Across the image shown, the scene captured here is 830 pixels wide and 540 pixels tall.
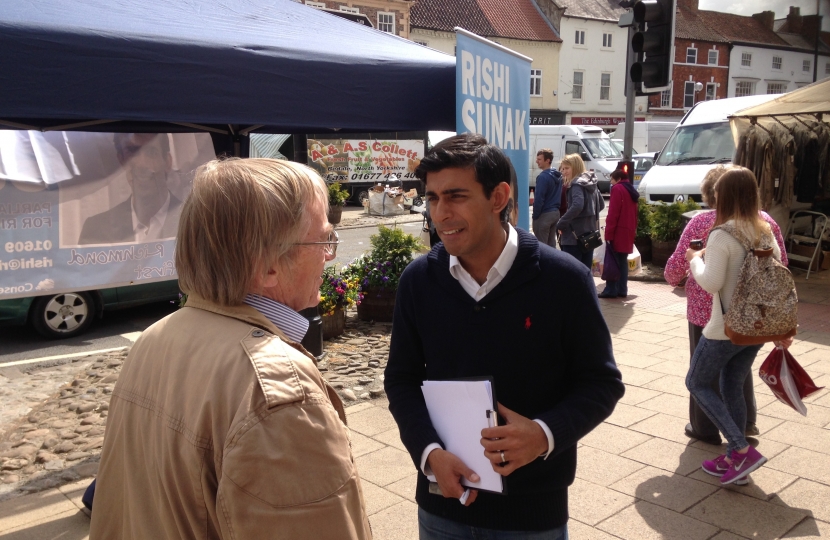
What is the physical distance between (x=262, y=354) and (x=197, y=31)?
244 centimetres

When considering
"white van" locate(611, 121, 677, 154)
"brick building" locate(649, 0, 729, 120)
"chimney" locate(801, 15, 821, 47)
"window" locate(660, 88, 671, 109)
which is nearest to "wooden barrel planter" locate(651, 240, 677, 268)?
"white van" locate(611, 121, 677, 154)

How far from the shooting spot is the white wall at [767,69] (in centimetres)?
4438

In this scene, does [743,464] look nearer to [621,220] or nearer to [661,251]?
[621,220]

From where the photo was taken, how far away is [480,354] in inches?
78.5

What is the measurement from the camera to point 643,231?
1105 cm

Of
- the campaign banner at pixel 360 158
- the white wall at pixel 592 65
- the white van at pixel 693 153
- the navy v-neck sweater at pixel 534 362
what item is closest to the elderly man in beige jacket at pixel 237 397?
the navy v-neck sweater at pixel 534 362

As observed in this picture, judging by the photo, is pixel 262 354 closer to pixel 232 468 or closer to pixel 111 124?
pixel 232 468

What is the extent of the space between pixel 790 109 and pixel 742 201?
6378 mm

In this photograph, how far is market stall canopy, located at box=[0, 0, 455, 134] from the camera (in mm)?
2770

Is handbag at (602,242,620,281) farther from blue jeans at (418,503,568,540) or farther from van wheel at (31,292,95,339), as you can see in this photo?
blue jeans at (418,503,568,540)

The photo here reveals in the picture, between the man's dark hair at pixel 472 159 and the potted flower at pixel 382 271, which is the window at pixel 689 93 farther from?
the man's dark hair at pixel 472 159

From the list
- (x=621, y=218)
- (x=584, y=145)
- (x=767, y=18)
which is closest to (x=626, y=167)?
(x=621, y=218)

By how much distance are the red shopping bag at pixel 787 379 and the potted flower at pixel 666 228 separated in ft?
22.2

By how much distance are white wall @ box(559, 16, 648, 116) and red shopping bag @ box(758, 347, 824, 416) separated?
38.7 meters
